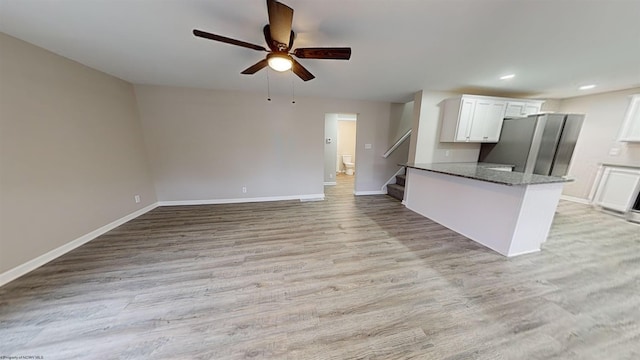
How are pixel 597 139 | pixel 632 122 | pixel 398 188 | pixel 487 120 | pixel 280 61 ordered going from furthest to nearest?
pixel 398 188, pixel 597 139, pixel 487 120, pixel 632 122, pixel 280 61

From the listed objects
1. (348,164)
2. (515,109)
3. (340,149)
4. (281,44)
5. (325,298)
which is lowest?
(325,298)

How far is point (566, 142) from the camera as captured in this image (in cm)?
372

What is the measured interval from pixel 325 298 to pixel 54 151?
357 centimetres

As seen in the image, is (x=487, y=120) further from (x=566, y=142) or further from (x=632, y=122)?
(x=632, y=122)

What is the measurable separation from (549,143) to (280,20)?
518cm

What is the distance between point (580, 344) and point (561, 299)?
54cm

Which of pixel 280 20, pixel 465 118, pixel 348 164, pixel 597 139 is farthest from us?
pixel 348 164

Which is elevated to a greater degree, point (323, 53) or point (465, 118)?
point (323, 53)

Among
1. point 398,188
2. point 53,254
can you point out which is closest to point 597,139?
point 398,188

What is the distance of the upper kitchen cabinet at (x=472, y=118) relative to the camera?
3807 millimetres

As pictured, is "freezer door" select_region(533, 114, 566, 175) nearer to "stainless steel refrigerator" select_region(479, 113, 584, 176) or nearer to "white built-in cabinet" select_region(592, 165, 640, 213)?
"stainless steel refrigerator" select_region(479, 113, 584, 176)

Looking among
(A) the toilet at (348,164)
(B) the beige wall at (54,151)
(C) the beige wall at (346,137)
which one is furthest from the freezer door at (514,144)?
(B) the beige wall at (54,151)

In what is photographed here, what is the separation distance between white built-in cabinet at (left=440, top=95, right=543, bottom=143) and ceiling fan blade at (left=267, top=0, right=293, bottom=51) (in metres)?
3.62

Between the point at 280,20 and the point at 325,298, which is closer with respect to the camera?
the point at 280,20
